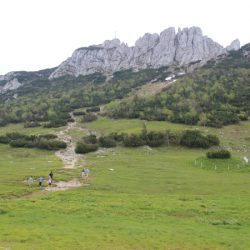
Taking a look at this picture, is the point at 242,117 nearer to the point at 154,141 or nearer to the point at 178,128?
the point at 178,128

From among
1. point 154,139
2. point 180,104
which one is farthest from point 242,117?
point 154,139

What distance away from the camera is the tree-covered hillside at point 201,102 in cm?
11350

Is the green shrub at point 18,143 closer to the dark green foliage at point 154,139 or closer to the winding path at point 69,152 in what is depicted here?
the winding path at point 69,152

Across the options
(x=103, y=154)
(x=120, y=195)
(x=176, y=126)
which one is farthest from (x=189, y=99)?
(x=120, y=195)

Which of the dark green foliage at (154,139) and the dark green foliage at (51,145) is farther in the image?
the dark green foliage at (51,145)

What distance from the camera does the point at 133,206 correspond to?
33.8 m

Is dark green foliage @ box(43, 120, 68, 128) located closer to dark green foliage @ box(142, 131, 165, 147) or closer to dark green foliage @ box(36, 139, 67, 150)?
dark green foliage @ box(36, 139, 67, 150)

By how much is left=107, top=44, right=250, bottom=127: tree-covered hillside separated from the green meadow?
47231mm

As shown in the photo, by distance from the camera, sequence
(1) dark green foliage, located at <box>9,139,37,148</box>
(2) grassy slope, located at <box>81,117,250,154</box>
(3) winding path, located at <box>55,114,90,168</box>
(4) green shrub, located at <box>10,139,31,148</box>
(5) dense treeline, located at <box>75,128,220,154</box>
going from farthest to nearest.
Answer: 1. (4) green shrub, located at <box>10,139,31,148</box>
2. (1) dark green foliage, located at <box>9,139,37,148</box>
3. (2) grassy slope, located at <box>81,117,250,154</box>
4. (5) dense treeline, located at <box>75,128,220,154</box>
5. (3) winding path, located at <box>55,114,90,168</box>

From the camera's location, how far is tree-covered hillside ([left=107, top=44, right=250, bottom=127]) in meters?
114

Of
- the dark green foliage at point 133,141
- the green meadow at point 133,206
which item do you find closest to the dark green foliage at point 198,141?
the dark green foliage at point 133,141

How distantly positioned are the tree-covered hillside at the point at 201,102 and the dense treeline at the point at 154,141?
2252cm

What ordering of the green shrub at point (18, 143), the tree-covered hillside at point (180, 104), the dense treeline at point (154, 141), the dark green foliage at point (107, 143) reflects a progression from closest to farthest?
the dense treeline at point (154, 141), the dark green foliage at point (107, 143), the green shrub at point (18, 143), the tree-covered hillside at point (180, 104)

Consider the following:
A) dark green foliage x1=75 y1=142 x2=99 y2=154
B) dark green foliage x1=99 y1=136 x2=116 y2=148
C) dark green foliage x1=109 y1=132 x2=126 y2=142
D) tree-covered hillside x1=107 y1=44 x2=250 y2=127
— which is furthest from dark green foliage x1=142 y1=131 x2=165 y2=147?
tree-covered hillside x1=107 y1=44 x2=250 y2=127
